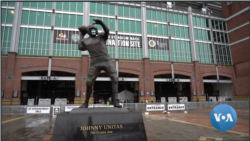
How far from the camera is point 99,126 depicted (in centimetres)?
396

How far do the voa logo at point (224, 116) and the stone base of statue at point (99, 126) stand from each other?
10.2 feet

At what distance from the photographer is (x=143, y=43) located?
1043 inches

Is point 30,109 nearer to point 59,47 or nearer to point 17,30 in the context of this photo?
point 59,47

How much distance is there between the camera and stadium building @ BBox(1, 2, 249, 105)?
22.4 meters

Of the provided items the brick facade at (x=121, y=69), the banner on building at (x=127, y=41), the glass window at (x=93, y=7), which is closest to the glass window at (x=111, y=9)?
the glass window at (x=93, y=7)

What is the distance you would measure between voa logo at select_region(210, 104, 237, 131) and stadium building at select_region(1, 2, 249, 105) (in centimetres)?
1909

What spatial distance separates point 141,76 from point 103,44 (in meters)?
20.6

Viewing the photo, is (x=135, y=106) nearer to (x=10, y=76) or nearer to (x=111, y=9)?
(x=111, y=9)

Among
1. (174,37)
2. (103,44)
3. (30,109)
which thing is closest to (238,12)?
(174,37)

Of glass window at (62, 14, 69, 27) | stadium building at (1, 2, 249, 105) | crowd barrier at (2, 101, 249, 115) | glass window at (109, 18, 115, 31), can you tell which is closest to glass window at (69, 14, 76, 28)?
stadium building at (1, 2, 249, 105)

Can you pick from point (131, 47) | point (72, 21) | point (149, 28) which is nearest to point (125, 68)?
point (131, 47)

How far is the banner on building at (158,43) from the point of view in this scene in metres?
27.2

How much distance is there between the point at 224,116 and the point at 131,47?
2158 cm

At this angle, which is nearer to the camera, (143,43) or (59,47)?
(59,47)
